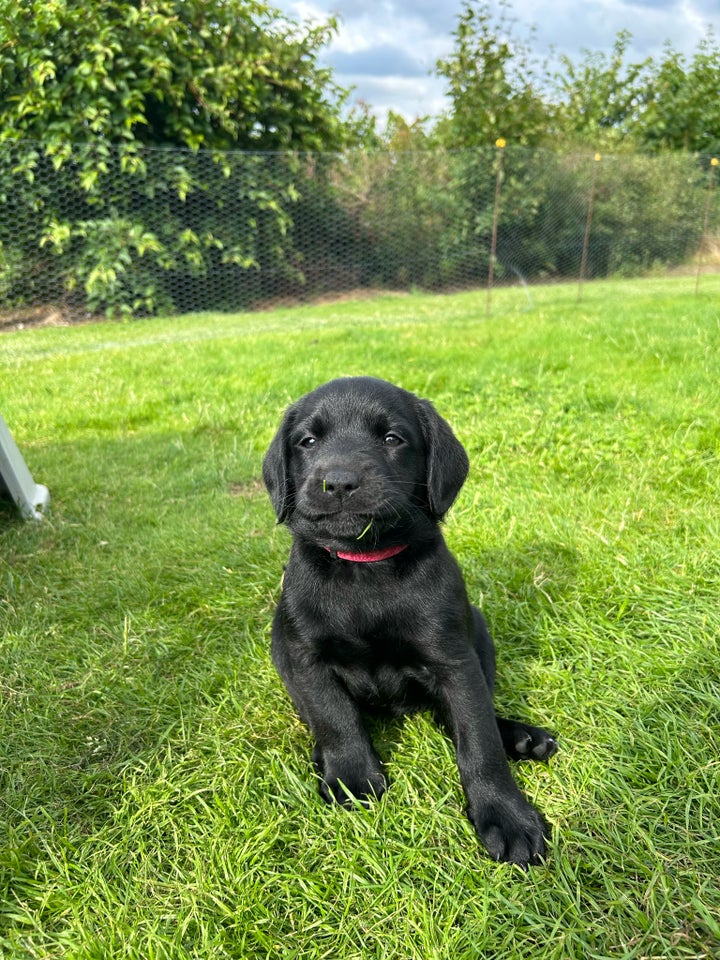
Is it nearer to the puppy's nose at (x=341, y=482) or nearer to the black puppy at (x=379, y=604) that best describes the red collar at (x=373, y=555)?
the black puppy at (x=379, y=604)

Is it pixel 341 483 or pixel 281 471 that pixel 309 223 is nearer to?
pixel 281 471

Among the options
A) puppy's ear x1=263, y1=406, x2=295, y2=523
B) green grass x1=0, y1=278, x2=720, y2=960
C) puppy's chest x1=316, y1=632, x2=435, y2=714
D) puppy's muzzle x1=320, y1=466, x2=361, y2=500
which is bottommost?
green grass x1=0, y1=278, x2=720, y2=960

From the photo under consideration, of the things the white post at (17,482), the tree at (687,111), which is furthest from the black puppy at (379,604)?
the tree at (687,111)

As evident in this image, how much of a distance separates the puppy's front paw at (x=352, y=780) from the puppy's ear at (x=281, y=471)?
70 cm

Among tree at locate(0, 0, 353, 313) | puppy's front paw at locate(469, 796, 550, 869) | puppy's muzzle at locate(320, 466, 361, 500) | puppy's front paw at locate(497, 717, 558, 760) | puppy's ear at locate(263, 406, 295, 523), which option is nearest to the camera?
puppy's front paw at locate(469, 796, 550, 869)

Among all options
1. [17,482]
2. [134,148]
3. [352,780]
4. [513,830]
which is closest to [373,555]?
[352,780]

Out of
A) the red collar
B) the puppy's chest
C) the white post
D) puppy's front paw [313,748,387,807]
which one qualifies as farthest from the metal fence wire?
puppy's front paw [313,748,387,807]

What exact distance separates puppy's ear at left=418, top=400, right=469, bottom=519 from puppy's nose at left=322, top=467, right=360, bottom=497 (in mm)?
311

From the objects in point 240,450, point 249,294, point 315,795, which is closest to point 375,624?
point 315,795

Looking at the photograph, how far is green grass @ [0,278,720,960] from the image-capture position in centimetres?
148

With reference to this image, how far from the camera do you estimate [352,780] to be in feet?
5.98

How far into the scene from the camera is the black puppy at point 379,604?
5.66ft

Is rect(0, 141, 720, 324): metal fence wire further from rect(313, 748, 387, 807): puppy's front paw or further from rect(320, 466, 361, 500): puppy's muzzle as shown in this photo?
rect(313, 748, 387, 807): puppy's front paw

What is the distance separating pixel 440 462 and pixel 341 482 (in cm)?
40
